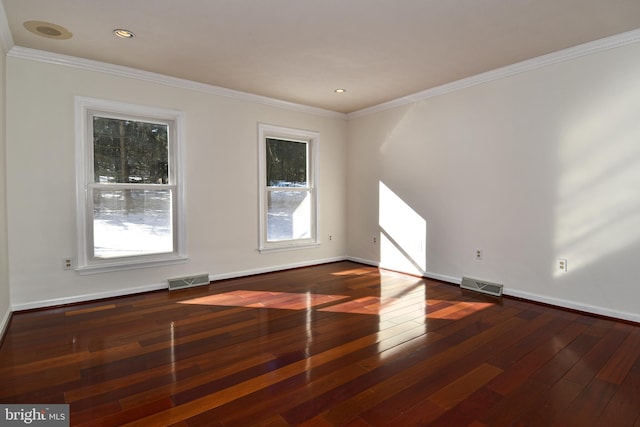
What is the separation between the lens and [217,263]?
4.54 metres

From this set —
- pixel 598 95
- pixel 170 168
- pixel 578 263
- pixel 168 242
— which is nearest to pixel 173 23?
pixel 170 168

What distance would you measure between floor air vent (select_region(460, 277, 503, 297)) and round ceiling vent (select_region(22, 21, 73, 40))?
185 inches

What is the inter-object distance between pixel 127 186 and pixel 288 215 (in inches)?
88.1

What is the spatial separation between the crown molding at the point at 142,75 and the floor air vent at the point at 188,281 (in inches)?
90.4

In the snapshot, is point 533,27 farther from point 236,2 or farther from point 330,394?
point 330,394

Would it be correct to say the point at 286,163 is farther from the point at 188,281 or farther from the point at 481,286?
the point at 481,286

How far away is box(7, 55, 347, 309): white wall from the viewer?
3.30m

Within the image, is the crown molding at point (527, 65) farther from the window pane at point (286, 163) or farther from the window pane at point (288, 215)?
the window pane at point (288, 215)

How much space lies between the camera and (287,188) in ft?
17.4

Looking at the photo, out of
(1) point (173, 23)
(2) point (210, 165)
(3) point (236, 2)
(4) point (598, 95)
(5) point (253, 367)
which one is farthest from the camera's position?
(2) point (210, 165)

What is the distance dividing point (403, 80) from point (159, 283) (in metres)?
3.76

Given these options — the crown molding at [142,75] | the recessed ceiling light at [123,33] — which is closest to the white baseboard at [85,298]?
the crown molding at [142,75]

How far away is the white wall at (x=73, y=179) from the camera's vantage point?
3.30 meters

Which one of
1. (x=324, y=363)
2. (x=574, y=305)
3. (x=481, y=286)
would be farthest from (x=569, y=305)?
(x=324, y=363)
